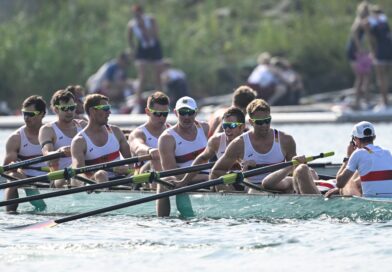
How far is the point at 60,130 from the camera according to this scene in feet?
52.9

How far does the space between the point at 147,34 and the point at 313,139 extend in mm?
4715

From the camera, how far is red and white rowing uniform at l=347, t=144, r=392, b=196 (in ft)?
43.2

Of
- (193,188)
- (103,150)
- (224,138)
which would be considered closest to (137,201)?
(193,188)

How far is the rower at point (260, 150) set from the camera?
14031mm

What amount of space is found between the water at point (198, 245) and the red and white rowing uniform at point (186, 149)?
94cm

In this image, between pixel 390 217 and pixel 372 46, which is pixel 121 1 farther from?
pixel 390 217

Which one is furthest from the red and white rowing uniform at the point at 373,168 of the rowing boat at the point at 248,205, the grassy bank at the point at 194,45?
the grassy bank at the point at 194,45

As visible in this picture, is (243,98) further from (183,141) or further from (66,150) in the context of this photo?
(66,150)

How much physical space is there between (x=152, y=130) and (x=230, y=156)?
2195 mm

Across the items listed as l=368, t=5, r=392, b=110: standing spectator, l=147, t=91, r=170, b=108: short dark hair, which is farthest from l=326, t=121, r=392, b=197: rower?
l=368, t=5, r=392, b=110: standing spectator

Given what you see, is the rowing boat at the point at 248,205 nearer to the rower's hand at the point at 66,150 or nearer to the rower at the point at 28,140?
the rower's hand at the point at 66,150

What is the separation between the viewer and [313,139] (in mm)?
24578

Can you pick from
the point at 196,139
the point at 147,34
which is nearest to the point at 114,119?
the point at 147,34

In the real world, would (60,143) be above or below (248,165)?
above
